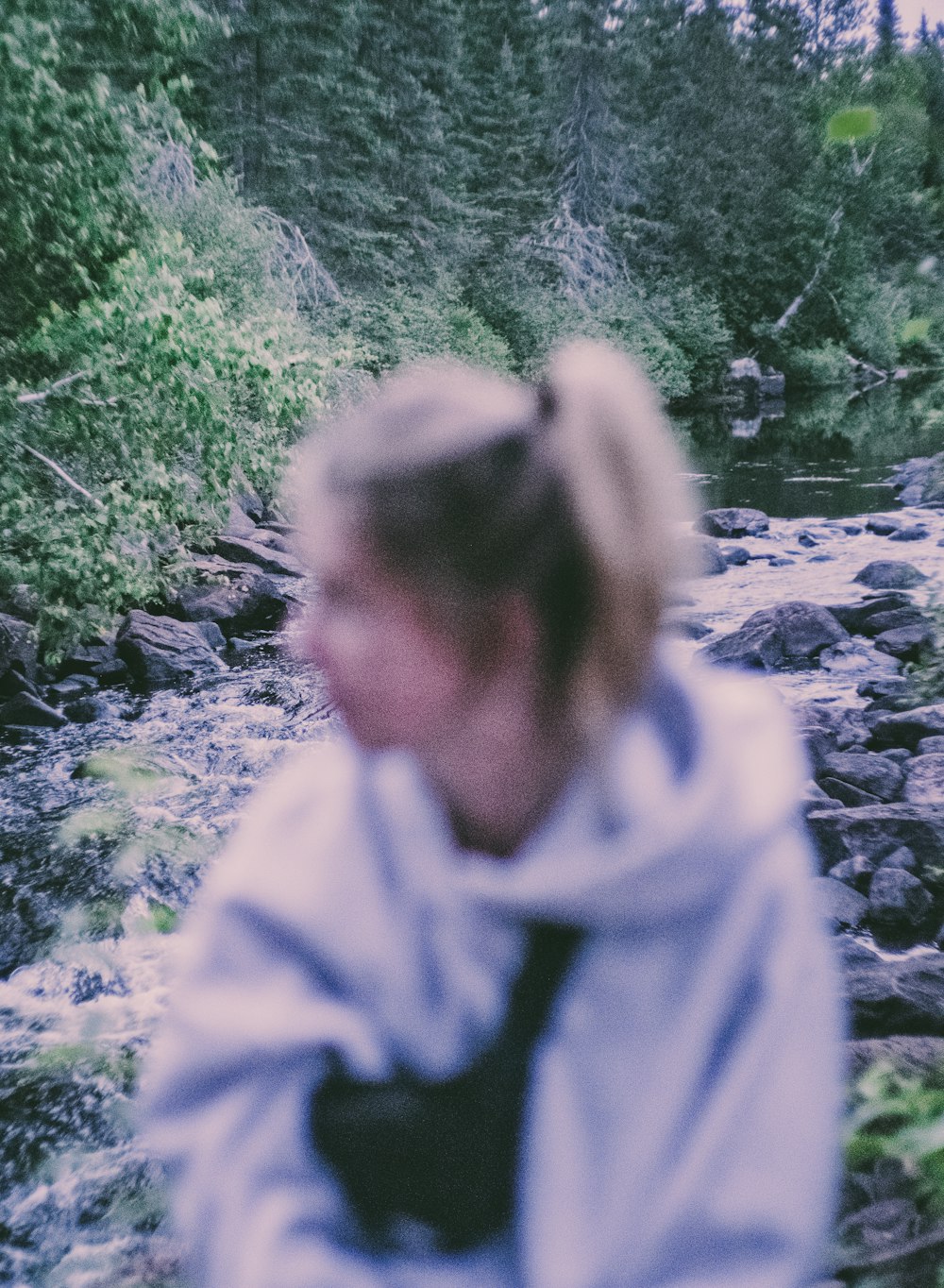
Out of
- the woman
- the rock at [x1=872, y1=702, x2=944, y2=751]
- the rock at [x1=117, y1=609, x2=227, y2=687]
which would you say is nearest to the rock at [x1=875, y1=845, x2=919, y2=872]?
the rock at [x1=872, y1=702, x2=944, y2=751]

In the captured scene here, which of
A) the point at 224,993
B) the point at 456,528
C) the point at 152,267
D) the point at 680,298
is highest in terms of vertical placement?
the point at 680,298

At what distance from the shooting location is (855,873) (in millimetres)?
4855

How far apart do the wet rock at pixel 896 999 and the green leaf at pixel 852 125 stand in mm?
2693

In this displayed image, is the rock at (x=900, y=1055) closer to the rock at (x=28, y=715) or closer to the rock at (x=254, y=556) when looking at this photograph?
the rock at (x=28, y=715)

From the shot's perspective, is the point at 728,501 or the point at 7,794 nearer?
the point at 7,794

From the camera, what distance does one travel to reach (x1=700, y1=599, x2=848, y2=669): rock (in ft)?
30.3

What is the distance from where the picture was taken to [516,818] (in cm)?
96

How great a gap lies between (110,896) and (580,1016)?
5.07 meters

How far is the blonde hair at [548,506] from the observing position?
2.89ft

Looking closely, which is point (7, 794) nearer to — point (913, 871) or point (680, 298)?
point (913, 871)

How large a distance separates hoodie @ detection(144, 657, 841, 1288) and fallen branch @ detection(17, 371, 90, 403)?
7.39 meters

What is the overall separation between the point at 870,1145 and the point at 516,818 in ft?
5.25

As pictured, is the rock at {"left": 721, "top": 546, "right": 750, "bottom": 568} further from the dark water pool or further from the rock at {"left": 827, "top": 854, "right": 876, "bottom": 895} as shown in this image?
the rock at {"left": 827, "top": 854, "right": 876, "bottom": 895}

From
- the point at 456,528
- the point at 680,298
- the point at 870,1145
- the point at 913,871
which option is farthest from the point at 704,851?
the point at 680,298
